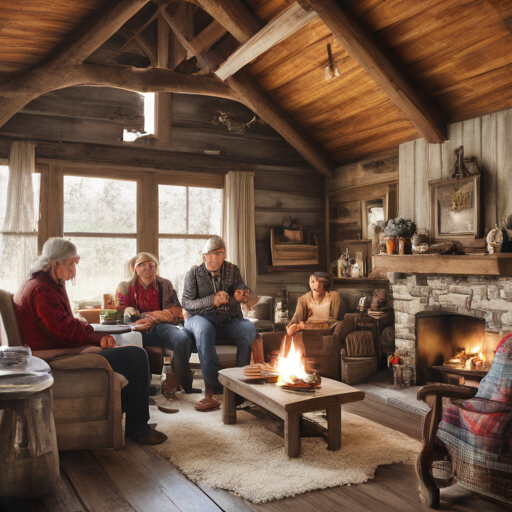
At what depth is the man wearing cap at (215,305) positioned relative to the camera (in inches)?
184

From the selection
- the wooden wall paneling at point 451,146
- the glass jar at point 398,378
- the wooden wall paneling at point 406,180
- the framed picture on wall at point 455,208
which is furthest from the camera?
the wooden wall paneling at point 406,180

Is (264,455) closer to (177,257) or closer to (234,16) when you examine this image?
(177,257)

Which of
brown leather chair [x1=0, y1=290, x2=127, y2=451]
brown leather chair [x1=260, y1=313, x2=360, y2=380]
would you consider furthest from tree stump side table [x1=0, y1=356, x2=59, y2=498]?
brown leather chair [x1=260, y1=313, x2=360, y2=380]

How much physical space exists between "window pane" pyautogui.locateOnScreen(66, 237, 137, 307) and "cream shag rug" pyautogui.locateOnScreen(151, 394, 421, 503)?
243 cm

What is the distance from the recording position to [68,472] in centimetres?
299

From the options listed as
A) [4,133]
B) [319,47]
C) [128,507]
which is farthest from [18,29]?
[128,507]

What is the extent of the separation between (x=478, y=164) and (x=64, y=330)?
12.8ft

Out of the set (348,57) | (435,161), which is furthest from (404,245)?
(348,57)

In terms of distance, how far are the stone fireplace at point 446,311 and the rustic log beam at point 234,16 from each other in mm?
3004

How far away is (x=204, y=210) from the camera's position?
264 inches

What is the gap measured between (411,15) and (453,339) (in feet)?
10.9

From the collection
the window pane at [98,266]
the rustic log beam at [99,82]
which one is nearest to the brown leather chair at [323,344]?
the window pane at [98,266]

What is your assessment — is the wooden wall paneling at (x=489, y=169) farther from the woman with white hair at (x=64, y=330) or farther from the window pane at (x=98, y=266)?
the window pane at (x=98, y=266)

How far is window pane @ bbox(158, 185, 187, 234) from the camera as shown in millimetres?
6445
